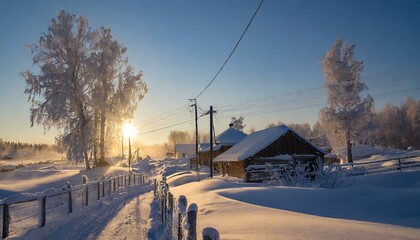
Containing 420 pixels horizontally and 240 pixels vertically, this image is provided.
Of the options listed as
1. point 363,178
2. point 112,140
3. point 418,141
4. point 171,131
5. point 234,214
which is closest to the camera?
point 234,214

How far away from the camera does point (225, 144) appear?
4634cm

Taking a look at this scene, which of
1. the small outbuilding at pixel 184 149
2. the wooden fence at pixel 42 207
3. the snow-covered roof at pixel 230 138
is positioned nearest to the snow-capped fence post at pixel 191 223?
the wooden fence at pixel 42 207

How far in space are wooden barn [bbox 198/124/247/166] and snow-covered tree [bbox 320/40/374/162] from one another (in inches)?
519

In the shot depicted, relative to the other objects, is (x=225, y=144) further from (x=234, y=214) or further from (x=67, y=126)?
(x=234, y=214)

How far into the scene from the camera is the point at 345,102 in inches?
1531

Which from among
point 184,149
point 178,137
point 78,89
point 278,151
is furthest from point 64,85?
point 178,137

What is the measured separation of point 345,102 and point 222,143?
17.1 metres

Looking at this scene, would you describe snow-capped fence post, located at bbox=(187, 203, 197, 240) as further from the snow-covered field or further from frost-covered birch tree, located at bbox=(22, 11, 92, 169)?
frost-covered birch tree, located at bbox=(22, 11, 92, 169)

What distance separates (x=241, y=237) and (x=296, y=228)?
46.4 inches

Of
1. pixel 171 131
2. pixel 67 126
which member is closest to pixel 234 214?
pixel 67 126

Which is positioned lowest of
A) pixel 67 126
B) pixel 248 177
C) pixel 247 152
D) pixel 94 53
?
pixel 248 177

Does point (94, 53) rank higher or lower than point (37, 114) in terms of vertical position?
higher

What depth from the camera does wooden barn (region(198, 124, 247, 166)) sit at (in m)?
46.3

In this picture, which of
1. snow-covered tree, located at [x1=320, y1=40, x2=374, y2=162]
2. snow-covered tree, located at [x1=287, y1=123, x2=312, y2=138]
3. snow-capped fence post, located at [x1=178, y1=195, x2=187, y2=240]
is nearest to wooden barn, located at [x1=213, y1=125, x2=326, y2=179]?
snow-covered tree, located at [x1=320, y1=40, x2=374, y2=162]
